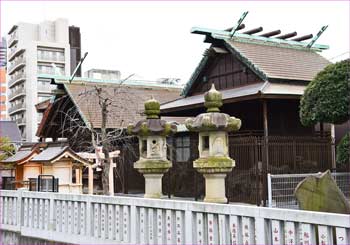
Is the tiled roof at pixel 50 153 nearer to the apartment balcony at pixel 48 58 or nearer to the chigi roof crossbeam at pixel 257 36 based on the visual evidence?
the chigi roof crossbeam at pixel 257 36

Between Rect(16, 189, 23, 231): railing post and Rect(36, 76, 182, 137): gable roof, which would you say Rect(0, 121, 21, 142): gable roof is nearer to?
Rect(36, 76, 182, 137): gable roof

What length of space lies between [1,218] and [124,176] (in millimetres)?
9075

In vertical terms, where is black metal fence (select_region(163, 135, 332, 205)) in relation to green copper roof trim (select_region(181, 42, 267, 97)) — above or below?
below

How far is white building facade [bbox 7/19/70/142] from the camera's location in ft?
206

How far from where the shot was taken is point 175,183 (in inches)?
693

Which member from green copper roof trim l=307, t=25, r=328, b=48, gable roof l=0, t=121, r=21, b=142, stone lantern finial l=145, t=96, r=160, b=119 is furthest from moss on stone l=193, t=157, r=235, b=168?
gable roof l=0, t=121, r=21, b=142

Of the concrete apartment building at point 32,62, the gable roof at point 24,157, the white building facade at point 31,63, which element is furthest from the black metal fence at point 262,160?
the white building facade at point 31,63

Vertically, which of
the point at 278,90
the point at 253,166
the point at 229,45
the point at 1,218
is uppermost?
the point at 229,45

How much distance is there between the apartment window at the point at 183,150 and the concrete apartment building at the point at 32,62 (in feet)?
149

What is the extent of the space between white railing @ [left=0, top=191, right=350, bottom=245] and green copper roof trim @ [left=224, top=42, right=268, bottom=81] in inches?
367

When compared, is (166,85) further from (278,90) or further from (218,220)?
(218,220)

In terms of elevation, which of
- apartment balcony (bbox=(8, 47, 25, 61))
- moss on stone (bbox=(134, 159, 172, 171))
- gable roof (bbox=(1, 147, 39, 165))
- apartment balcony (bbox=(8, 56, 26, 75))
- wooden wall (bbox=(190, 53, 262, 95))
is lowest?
moss on stone (bbox=(134, 159, 172, 171))

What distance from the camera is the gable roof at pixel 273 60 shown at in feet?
55.6

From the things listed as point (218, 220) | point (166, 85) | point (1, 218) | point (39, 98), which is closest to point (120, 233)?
point (218, 220)
